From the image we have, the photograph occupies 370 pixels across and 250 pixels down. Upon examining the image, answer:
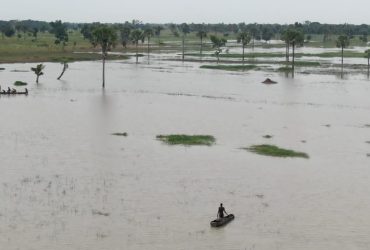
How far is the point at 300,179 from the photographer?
129 feet

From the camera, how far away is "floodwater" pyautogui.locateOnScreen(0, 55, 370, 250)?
28.7m

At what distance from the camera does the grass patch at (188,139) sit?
49.5m

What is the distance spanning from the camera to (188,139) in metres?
50.7

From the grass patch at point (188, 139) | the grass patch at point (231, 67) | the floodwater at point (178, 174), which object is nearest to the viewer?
the floodwater at point (178, 174)

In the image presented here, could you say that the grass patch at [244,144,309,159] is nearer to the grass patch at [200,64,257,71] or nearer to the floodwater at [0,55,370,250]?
the floodwater at [0,55,370,250]

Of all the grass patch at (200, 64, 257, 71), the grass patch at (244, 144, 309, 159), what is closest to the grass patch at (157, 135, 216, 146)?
the grass patch at (244, 144, 309, 159)

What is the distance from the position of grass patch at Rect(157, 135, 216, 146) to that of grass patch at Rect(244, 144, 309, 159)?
386cm

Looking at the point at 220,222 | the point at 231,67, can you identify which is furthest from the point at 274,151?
the point at 231,67

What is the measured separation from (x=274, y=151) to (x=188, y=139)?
7.46m

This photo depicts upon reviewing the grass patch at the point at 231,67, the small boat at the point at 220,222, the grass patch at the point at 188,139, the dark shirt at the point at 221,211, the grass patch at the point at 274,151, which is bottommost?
the small boat at the point at 220,222

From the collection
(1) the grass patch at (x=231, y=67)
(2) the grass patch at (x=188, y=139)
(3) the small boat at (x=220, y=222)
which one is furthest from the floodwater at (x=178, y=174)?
(1) the grass patch at (x=231, y=67)

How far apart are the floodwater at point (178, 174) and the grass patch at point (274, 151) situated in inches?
43.6

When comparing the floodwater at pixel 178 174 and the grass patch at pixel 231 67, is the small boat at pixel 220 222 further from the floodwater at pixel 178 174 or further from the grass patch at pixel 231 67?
the grass patch at pixel 231 67

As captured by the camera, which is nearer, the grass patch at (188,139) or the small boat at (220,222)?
the small boat at (220,222)
